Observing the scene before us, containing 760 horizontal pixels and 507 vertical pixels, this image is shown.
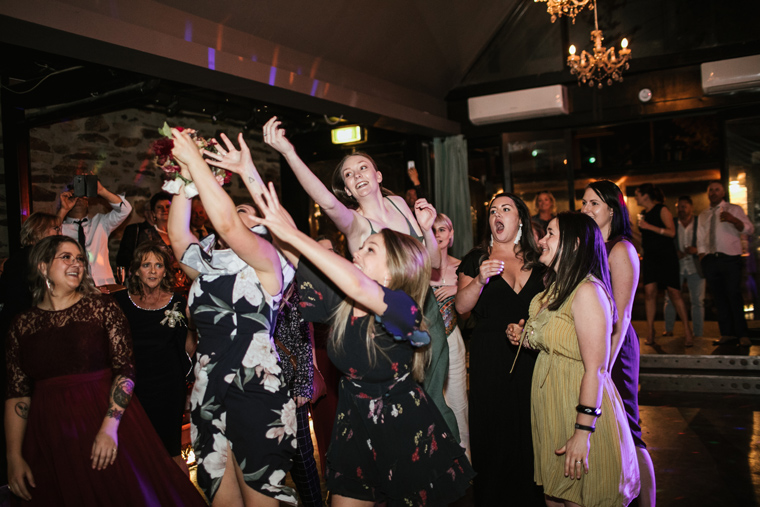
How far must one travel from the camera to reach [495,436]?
2854 mm

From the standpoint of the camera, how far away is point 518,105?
7535 millimetres

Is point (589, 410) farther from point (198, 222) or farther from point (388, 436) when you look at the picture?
point (198, 222)

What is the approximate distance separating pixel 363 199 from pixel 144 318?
1440mm

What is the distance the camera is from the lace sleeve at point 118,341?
2.52 metres

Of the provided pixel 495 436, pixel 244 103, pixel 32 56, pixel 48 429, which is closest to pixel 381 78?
pixel 244 103

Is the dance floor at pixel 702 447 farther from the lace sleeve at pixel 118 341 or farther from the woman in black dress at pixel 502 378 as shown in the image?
the lace sleeve at pixel 118 341

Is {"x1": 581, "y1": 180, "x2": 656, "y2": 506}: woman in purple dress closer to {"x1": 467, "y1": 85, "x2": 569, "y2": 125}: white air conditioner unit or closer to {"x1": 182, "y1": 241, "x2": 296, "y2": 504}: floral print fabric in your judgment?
{"x1": 182, "y1": 241, "x2": 296, "y2": 504}: floral print fabric

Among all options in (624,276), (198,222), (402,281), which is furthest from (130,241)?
(624,276)

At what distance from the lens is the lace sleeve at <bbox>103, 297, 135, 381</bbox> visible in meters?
2.52

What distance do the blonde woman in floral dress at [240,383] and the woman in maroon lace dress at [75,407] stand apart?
54cm

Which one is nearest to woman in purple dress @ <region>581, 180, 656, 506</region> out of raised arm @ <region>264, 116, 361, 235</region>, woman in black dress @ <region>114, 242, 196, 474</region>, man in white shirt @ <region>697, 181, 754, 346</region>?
raised arm @ <region>264, 116, 361, 235</region>

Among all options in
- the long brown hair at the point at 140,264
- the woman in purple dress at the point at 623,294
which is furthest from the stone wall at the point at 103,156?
the woman in purple dress at the point at 623,294

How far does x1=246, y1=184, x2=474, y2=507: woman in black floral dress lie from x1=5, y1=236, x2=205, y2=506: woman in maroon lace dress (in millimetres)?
999

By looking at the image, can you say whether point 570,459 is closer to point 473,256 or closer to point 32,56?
point 473,256
